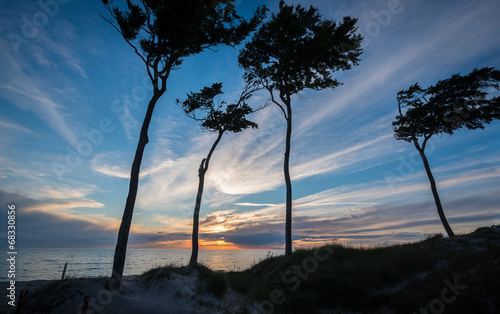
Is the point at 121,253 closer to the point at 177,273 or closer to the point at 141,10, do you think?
the point at 177,273

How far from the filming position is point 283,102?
1691 cm

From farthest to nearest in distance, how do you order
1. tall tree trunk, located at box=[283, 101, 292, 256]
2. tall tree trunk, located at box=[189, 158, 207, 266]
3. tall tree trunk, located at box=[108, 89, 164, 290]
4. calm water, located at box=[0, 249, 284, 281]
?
calm water, located at box=[0, 249, 284, 281]
tall tree trunk, located at box=[189, 158, 207, 266]
tall tree trunk, located at box=[283, 101, 292, 256]
tall tree trunk, located at box=[108, 89, 164, 290]

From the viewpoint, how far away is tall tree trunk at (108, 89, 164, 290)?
29.1 ft

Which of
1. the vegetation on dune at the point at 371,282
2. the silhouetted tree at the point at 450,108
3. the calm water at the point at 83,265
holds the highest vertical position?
the silhouetted tree at the point at 450,108

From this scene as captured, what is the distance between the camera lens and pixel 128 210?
9.70m

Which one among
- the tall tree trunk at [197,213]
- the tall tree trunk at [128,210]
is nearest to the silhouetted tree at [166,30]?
the tall tree trunk at [128,210]

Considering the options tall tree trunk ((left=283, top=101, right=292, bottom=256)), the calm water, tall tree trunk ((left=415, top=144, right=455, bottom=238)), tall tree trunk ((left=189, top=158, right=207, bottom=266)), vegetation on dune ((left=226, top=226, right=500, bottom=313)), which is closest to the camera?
vegetation on dune ((left=226, top=226, right=500, bottom=313))

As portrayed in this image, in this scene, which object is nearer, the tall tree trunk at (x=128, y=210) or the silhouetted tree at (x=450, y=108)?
the tall tree trunk at (x=128, y=210)

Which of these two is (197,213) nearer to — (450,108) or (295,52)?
(295,52)

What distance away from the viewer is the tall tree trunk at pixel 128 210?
888 centimetres

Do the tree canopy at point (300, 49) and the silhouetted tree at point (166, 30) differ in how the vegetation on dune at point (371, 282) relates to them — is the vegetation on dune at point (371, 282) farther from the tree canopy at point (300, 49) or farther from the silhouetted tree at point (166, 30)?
the tree canopy at point (300, 49)

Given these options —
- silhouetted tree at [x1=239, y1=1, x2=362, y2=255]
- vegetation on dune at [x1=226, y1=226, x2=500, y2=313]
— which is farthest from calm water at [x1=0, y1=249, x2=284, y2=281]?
silhouetted tree at [x1=239, y1=1, x2=362, y2=255]

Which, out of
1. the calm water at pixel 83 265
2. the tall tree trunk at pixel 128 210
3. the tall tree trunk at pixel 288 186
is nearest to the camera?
the tall tree trunk at pixel 128 210

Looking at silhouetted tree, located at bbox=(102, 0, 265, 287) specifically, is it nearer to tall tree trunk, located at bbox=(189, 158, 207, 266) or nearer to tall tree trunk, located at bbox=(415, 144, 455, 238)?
tall tree trunk, located at bbox=(189, 158, 207, 266)
